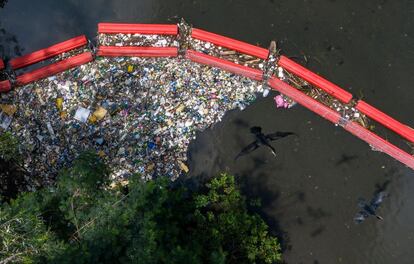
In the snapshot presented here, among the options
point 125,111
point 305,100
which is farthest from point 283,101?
point 125,111

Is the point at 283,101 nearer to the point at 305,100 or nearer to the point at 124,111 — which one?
the point at 305,100

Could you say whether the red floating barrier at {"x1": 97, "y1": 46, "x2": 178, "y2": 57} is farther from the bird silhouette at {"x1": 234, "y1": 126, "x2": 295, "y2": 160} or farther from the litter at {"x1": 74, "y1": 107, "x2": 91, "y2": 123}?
the bird silhouette at {"x1": 234, "y1": 126, "x2": 295, "y2": 160}

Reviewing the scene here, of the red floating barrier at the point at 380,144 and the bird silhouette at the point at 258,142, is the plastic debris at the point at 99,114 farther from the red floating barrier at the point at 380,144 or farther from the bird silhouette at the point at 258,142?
the red floating barrier at the point at 380,144

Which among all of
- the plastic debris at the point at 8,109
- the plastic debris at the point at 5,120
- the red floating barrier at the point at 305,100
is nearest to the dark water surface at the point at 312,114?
the red floating barrier at the point at 305,100

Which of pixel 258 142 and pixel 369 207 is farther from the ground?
pixel 258 142

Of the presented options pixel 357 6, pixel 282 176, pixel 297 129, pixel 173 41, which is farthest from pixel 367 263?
pixel 173 41

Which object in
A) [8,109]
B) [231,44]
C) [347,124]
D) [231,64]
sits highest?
[8,109]

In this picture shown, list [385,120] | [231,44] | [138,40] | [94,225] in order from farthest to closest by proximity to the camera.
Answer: [138,40] < [231,44] < [385,120] < [94,225]

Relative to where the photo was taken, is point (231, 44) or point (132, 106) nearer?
point (132, 106)
